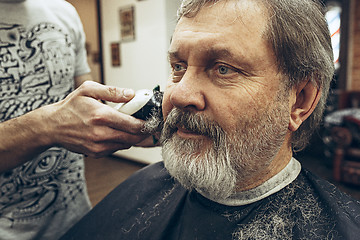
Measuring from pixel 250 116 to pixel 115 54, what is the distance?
195 inches

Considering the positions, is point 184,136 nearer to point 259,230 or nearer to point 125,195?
point 259,230

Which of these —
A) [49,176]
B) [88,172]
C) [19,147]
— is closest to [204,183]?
[19,147]

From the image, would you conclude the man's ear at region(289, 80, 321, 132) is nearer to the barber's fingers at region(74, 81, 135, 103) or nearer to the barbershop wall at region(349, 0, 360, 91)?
the barber's fingers at region(74, 81, 135, 103)

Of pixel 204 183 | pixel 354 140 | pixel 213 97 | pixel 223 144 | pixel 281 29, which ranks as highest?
pixel 281 29

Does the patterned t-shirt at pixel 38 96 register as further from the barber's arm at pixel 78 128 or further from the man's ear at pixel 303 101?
the man's ear at pixel 303 101

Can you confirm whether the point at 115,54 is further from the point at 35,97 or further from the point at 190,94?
the point at 190,94

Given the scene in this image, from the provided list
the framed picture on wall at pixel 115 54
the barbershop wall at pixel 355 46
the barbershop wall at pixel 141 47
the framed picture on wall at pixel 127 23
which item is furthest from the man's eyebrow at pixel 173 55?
the barbershop wall at pixel 355 46

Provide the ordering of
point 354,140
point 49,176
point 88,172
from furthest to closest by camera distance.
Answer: point 88,172 → point 354,140 → point 49,176

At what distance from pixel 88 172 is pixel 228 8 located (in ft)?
16.4

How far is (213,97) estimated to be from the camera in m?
1.08

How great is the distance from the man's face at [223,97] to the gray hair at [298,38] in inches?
1.5

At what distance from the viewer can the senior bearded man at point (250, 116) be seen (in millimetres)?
1068

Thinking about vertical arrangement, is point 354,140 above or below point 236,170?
below

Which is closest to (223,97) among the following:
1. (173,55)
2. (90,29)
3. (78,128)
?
(173,55)
